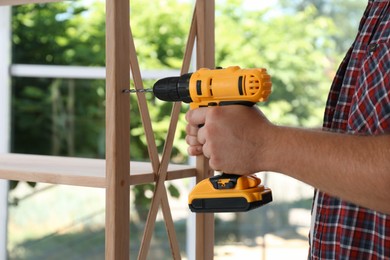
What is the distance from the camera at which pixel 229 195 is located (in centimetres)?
113

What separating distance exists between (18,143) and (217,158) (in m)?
3.29

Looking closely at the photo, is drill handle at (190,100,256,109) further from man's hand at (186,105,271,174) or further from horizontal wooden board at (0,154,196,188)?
horizontal wooden board at (0,154,196,188)

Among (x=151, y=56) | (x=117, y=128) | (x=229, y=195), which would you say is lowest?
(x=229, y=195)

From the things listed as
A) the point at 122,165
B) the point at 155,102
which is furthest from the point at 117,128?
the point at 155,102

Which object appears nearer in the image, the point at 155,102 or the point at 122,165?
the point at 122,165

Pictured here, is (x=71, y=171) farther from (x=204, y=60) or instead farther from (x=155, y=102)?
(x=155, y=102)

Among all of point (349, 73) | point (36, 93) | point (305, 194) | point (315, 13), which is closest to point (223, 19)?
point (315, 13)

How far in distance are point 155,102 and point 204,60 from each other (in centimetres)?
213

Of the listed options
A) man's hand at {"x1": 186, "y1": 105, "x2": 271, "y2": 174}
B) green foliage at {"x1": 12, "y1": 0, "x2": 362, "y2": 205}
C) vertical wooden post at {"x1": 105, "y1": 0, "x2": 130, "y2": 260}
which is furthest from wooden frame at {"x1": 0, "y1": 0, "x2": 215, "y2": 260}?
green foliage at {"x1": 12, "y1": 0, "x2": 362, "y2": 205}

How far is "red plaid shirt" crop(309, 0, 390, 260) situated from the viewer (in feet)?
3.60

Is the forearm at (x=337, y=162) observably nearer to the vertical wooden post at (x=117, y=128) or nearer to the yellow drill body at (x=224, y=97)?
the yellow drill body at (x=224, y=97)

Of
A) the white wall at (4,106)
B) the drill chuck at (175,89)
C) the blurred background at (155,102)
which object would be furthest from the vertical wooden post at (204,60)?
the blurred background at (155,102)

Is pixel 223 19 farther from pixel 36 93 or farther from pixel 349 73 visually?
pixel 349 73

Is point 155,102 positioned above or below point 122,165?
above
